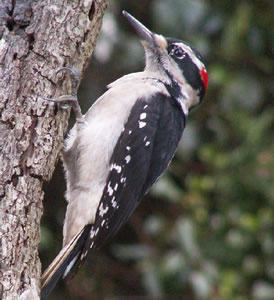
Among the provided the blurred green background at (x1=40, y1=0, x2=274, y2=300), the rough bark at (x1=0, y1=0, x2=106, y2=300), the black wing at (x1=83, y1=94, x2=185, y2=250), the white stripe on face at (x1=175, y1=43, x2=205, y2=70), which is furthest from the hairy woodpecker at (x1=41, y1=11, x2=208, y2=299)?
the blurred green background at (x1=40, y1=0, x2=274, y2=300)

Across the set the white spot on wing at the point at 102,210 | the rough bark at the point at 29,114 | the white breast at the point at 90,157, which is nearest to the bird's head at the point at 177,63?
the white breast at the point at 90,157

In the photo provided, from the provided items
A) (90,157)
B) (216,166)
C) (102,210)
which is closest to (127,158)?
(90,157)

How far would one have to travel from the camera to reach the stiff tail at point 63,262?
3045 millimetres

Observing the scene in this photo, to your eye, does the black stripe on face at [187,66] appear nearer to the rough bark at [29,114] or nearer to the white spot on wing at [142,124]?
the white spot on wing at [142,124]

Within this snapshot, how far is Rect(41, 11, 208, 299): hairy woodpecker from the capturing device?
332 centimetres

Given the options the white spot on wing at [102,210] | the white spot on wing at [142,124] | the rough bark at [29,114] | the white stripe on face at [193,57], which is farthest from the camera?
the white stripe on face at [193,57]

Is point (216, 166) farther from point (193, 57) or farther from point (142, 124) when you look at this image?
point (142, 124)

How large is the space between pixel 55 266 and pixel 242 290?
6.07 ft

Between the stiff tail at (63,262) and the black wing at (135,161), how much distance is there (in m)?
0.08

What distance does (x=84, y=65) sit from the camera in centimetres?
328

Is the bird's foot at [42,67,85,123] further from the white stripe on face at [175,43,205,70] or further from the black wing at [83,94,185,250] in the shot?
the white stripe on face at [175,43,205,70]

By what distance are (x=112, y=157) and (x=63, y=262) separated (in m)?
0.60

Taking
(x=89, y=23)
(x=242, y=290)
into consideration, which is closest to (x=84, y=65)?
(x=89, y=23)

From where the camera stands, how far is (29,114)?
2.89 metres
